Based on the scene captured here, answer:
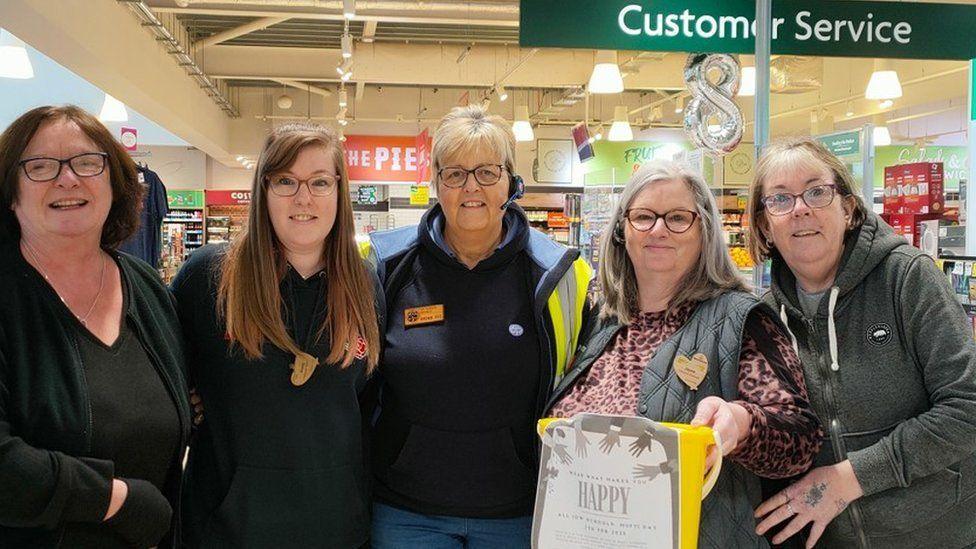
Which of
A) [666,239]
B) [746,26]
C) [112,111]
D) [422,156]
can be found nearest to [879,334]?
[666,239]

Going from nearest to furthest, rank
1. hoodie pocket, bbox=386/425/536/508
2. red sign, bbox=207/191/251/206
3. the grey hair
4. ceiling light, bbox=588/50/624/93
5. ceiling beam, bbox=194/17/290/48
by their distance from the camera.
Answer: the grey hair < hoodie pocket, bbox=386/425/536/508 < ceiling light, bbox=588/50/624/93 < ceiling beam, bbox=194/17/290/48 < red sign, bbox=207/191/251/206

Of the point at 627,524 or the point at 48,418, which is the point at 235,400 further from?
the point at 627,524

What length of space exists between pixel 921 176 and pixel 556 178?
10.4 metres

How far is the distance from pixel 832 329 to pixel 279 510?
1428 mm

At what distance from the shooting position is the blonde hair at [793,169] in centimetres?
205

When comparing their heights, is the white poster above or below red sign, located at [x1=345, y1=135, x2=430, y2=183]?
below

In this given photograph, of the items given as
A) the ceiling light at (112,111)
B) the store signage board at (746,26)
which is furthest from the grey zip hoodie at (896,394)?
the ceiling light at (112,111)

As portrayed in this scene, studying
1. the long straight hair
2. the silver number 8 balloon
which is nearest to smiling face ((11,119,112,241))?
the long straight hair

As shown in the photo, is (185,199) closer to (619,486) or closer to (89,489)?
(89,489)

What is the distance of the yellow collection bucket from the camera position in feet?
5.33

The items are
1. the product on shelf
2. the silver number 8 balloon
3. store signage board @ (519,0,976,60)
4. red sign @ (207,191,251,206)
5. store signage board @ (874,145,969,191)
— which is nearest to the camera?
store signage board @ (519,0,976,60)

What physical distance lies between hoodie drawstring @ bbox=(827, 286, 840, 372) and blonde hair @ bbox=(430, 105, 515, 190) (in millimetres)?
914

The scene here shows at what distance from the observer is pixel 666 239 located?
6.54 ft

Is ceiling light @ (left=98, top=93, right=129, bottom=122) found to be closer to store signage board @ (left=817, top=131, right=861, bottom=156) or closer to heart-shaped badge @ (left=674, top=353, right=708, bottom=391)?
store signage board @ (left=817, top=131, right=861, bottom=156)
